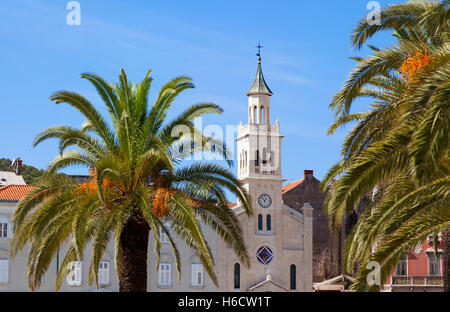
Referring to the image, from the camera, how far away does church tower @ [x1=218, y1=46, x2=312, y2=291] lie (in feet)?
205

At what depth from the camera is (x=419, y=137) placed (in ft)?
48.2

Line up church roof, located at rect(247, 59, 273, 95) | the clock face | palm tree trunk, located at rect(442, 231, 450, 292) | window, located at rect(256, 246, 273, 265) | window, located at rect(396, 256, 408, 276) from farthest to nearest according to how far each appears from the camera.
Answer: church roof, located at rect(247, 59, 273, 95) < window, located at rect(396, 256, 408, 276) < the clock face < window, located at rect(256, 246, 273, 265) < palm tree trunk, located at rect(442, 231, 450, 292)

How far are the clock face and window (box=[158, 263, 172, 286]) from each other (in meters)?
9.86

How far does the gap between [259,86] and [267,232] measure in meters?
12.9

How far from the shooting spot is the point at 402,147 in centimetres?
1642

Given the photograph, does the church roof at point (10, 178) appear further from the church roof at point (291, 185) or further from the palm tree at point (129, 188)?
the palm tree at point (129, 188)

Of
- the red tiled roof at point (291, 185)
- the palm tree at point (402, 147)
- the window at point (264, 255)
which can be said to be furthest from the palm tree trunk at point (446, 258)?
the red tiled roof at point (291, 185)

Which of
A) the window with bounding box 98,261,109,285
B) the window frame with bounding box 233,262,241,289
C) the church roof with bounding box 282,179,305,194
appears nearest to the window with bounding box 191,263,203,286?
the window frame with bounding box 233,262,241,289

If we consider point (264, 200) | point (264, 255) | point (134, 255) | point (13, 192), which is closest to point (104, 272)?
point (13, 192)

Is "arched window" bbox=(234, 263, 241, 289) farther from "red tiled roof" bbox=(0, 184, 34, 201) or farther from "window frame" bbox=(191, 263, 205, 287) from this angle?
"red tiled roof" bbox=(0, 184, 34, 201)

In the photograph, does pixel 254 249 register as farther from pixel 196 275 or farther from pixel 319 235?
pixel 319 235

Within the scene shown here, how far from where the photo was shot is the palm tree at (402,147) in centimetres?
1478
